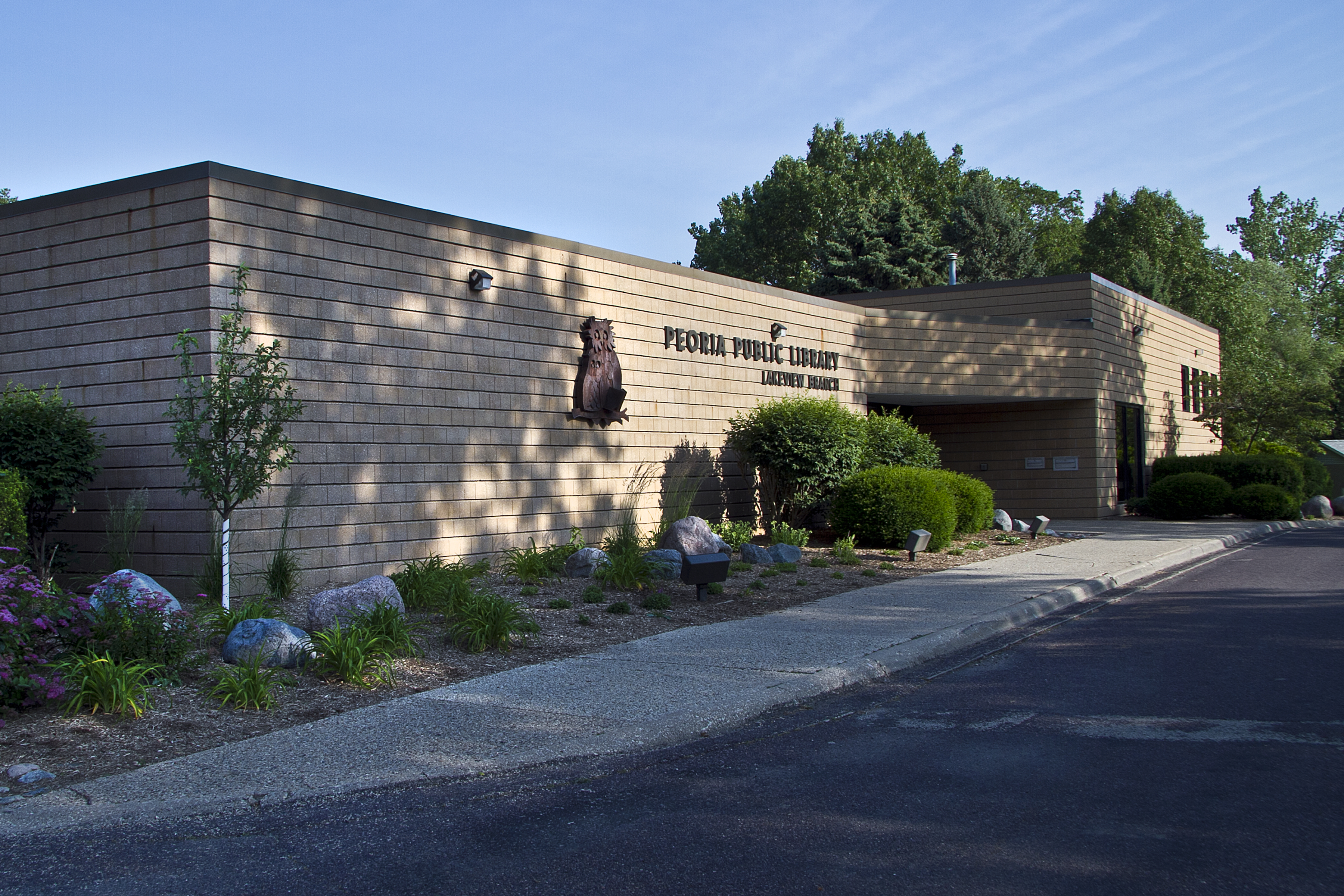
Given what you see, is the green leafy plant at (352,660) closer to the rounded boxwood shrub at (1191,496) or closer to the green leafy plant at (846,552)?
the green leafy plant at (846,552)

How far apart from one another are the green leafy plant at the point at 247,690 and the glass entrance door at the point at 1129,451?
22439 mm

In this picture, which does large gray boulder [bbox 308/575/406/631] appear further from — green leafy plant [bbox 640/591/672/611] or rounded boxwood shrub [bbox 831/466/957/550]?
rounded boxwood shrub [bbox 831/466/957/550]

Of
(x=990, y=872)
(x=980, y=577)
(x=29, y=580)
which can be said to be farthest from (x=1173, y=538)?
(x=29, y=580)

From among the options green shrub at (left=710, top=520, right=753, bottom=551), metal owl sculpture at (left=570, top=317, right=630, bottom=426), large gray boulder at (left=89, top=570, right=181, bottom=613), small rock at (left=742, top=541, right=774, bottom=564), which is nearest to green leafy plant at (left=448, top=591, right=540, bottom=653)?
large gray boulder at (left=89, top=570, right=181, bottom=613)

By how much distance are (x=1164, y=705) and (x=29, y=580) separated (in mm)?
7213

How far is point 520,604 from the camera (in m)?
10.2

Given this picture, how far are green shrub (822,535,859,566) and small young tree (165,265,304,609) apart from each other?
743cm

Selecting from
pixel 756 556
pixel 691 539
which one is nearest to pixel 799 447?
pixel 756 556

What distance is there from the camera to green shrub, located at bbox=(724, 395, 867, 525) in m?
16.3

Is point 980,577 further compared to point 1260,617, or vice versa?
point 980,577

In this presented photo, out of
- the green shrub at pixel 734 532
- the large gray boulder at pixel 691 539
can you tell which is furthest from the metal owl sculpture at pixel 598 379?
the green shrub at pixel 734 532

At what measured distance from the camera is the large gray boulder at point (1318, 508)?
82.2ft

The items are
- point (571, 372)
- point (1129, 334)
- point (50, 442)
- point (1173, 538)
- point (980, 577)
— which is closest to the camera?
point (50, 442)

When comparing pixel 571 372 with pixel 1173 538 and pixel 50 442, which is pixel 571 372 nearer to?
pixel 50 442
